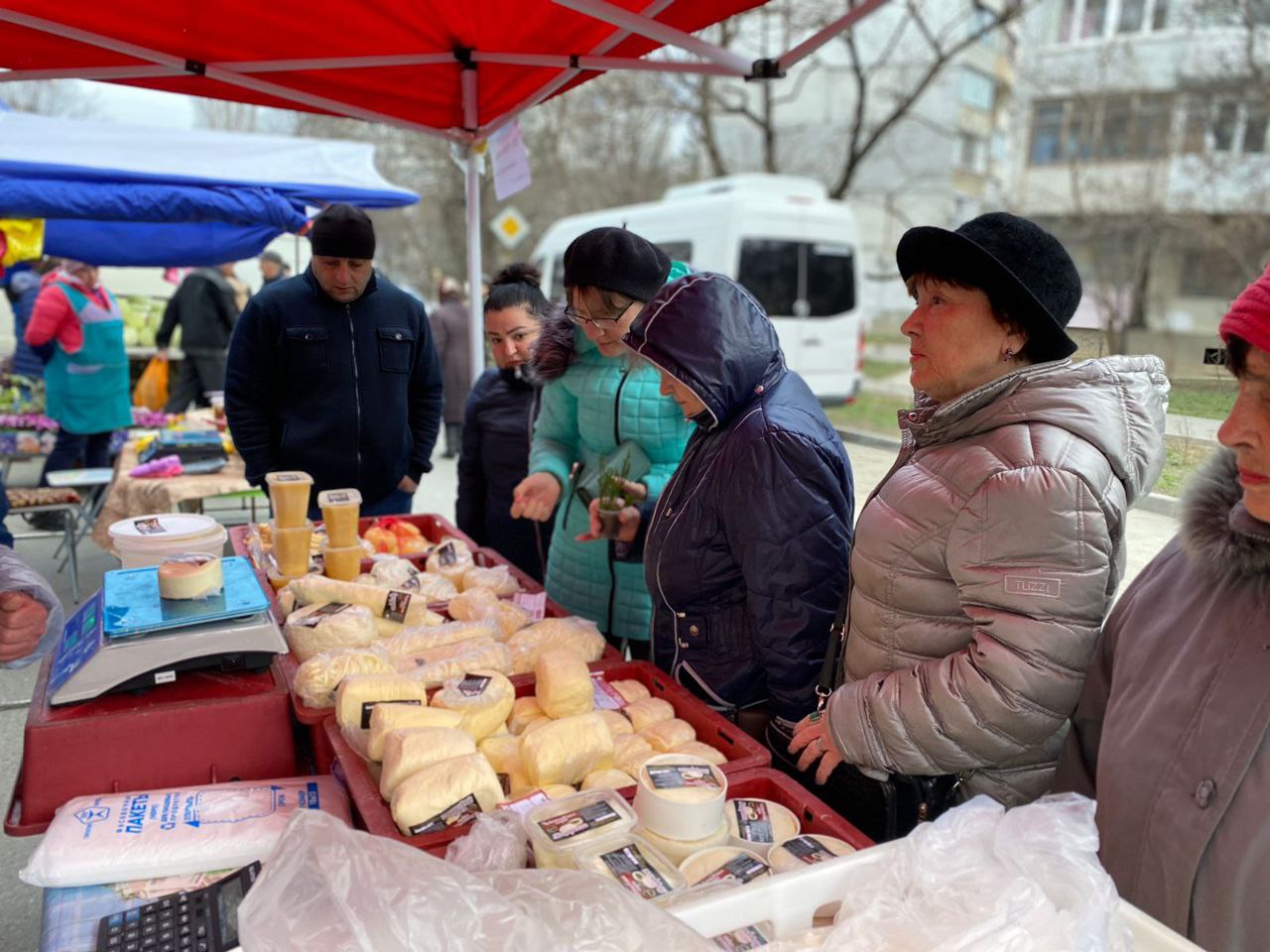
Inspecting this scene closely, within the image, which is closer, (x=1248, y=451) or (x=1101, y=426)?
(x=1248, y=451)

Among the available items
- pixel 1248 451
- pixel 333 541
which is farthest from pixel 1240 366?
pixel 333 541

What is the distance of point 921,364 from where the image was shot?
5.12 ft

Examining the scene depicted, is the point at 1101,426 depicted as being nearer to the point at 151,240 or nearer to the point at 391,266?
the point at 151,240

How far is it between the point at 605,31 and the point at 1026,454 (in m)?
2.03

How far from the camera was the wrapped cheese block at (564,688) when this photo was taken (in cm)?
166

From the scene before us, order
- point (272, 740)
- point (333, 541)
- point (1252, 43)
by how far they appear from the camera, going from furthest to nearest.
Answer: point (1252, 43) → point (333, 541) → point (272, 740)

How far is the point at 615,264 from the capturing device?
2.15m

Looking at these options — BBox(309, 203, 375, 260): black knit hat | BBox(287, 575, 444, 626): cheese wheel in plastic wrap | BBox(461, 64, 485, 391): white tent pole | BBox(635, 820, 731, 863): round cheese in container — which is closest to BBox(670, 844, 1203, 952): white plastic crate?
BBox(635, 820, 731, 863): round cheese in container

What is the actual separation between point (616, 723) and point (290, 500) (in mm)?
1253

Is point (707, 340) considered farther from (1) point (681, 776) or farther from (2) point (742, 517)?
(1) point (681, 776)

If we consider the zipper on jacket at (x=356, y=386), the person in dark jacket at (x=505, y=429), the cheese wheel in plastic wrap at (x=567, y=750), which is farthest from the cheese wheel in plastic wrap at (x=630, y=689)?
the zipper on jacket at (x=356, y=386)

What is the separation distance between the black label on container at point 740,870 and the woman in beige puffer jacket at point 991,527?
35 cm

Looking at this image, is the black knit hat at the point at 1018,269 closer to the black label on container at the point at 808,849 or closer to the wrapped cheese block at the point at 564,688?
the black label on container at the point at 808,849

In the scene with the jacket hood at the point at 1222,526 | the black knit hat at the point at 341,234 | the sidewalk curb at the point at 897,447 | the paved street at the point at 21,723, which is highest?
the black knit hat at the point at 341,234
